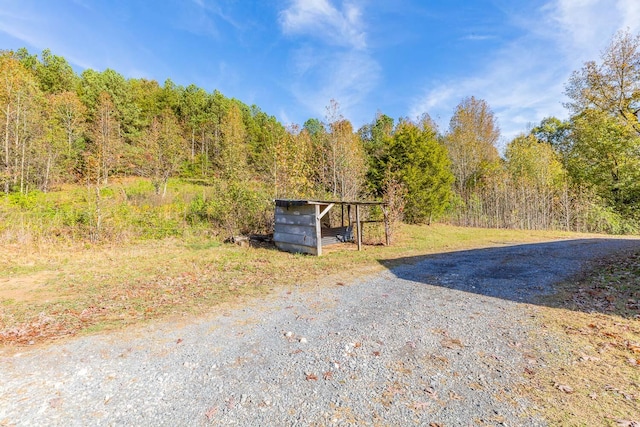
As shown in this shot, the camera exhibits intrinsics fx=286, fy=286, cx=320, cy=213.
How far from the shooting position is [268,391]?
2258 millimetres

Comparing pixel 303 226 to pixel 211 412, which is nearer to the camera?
pixel 211 412

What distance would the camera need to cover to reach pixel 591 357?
103 inches

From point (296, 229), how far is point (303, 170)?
4.81 m

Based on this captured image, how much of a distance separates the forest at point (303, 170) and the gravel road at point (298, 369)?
7.14 m

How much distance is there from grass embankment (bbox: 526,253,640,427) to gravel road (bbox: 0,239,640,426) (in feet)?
0.56

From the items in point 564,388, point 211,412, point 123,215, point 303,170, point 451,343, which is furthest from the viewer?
point 303,170

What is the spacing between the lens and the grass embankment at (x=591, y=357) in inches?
75.6

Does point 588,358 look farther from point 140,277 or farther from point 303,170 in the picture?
point 303,170

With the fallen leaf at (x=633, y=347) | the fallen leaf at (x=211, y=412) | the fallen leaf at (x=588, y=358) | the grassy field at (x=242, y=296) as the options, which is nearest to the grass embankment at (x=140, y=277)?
the grassy field at (x=242, y=296)

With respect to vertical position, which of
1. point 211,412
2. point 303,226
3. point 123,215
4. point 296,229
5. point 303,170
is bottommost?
point 211,412

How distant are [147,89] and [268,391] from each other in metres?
34.0

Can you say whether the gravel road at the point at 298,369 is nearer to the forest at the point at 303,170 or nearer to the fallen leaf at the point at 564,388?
the fallen leaf at the point at 564,388

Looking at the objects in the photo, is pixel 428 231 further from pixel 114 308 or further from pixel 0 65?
pixel 0 65

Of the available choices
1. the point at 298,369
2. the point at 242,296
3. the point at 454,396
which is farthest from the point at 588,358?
the point at 242,296
